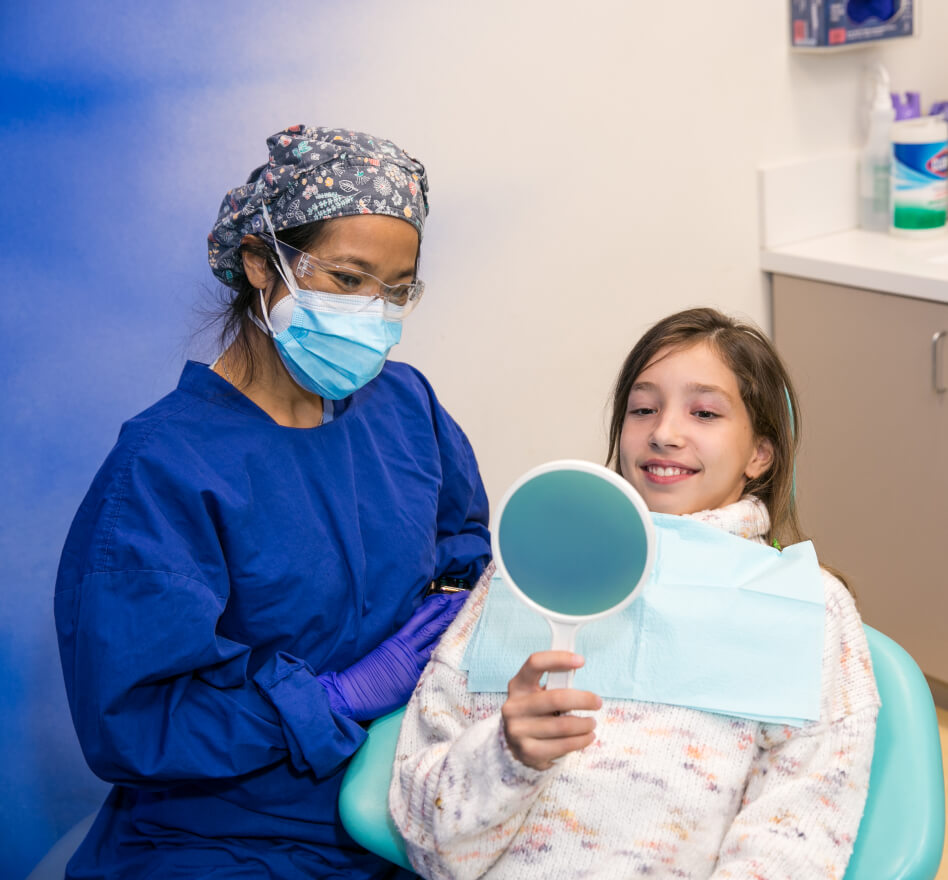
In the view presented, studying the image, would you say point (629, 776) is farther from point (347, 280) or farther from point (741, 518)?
point (347, 280)

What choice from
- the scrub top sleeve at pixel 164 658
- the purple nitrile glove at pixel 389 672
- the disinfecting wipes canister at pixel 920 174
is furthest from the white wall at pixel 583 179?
the scrub top sleeve at pixel 164 658

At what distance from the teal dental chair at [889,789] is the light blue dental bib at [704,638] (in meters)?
0.13

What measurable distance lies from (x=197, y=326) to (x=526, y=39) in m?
0.80

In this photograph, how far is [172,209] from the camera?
1.63 meters

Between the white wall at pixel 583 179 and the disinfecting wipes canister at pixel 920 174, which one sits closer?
the white wall at pixel 583 179

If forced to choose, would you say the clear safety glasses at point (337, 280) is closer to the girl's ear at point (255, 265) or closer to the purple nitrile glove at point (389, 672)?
the girl's ear at point (255, 265)

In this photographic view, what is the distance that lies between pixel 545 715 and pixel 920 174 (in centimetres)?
175

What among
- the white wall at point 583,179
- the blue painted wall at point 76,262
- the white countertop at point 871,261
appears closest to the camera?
the blue painted wall at point 76,262

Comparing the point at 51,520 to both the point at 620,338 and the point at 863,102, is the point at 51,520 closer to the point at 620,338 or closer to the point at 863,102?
the point at 620,338

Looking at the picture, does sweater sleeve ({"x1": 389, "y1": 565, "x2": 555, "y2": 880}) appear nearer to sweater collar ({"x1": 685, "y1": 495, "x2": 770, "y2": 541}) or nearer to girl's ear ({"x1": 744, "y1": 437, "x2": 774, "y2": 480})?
sweater collar ({"x1": 685, "y1": 495, "x2": 770, "y2": 541})

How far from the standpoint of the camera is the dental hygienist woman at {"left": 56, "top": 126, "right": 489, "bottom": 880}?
1.16 metres

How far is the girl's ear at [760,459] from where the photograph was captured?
1.41 m

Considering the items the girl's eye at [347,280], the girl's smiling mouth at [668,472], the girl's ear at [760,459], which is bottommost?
the girl's ear at [760,459]

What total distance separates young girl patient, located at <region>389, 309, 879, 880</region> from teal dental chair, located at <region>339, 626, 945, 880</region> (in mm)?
40
